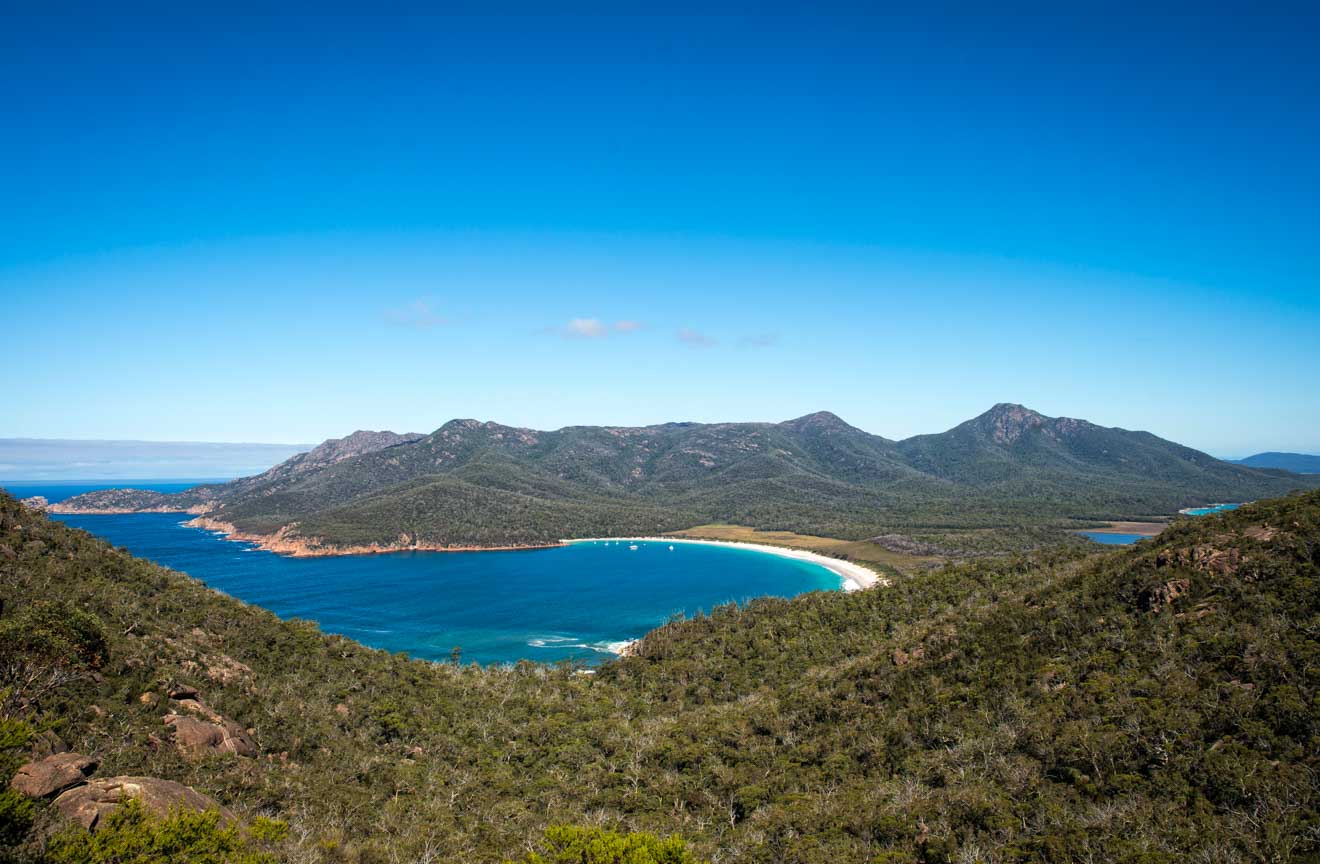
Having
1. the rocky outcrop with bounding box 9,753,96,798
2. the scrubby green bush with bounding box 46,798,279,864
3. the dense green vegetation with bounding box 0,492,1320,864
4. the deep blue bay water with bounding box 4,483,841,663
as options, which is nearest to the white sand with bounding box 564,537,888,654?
the deep blue bay water with bounding box 4,483,841,663

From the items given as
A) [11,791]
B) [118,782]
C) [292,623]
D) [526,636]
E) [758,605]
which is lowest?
[526,636]

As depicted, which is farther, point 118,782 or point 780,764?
point 780,764

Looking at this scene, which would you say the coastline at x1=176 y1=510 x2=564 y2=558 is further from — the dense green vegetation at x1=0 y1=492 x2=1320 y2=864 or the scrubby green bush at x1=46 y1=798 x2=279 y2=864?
the scrubby green bush at x1=46 y1=798 x2=279 y2=864

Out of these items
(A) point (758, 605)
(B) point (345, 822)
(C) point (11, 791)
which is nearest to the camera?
(C) point (11, 791)

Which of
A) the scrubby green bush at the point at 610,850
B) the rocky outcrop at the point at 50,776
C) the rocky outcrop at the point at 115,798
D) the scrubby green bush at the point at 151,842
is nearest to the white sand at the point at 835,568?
the scrubby green bush at the point at 610,850

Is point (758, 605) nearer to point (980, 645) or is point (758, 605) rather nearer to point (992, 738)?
point (980, 645)

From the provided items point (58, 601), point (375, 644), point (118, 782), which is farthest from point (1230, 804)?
point (375, 644)

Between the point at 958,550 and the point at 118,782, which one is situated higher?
the point at 118,782

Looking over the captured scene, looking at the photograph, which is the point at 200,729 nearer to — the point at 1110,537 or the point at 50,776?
the point at 50,776
